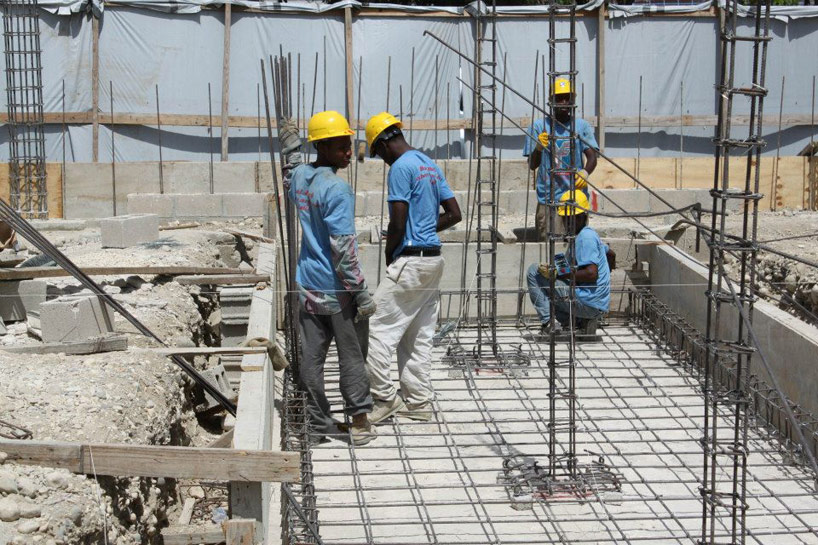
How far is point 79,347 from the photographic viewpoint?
5.57m

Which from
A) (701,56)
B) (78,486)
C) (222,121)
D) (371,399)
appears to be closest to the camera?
(78,486)

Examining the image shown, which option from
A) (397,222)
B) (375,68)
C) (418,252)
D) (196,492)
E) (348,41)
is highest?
(348,41)

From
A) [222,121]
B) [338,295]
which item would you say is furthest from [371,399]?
[222,121]

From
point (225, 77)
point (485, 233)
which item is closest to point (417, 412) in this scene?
point (485, 233)

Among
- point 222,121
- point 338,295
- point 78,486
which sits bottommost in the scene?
point 78,486

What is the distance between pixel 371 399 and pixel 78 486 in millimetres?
2507

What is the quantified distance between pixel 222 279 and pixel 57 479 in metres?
3.77

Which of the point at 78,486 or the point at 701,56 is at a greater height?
the point at 701,56

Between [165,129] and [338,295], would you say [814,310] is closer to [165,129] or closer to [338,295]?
[338,295]

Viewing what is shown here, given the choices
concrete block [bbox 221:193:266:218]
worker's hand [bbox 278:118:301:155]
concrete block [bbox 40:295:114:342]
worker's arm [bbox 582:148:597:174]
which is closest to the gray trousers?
worker's hand [bbox 278:118:301:155]

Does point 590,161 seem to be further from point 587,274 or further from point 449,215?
point 449,215

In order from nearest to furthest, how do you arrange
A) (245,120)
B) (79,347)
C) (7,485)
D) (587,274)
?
1. (7,485)
2. (79,347)
3. (587,274)
4. (245,120)

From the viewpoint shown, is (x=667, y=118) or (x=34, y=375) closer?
(x=34, y=375)

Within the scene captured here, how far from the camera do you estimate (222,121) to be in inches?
619
